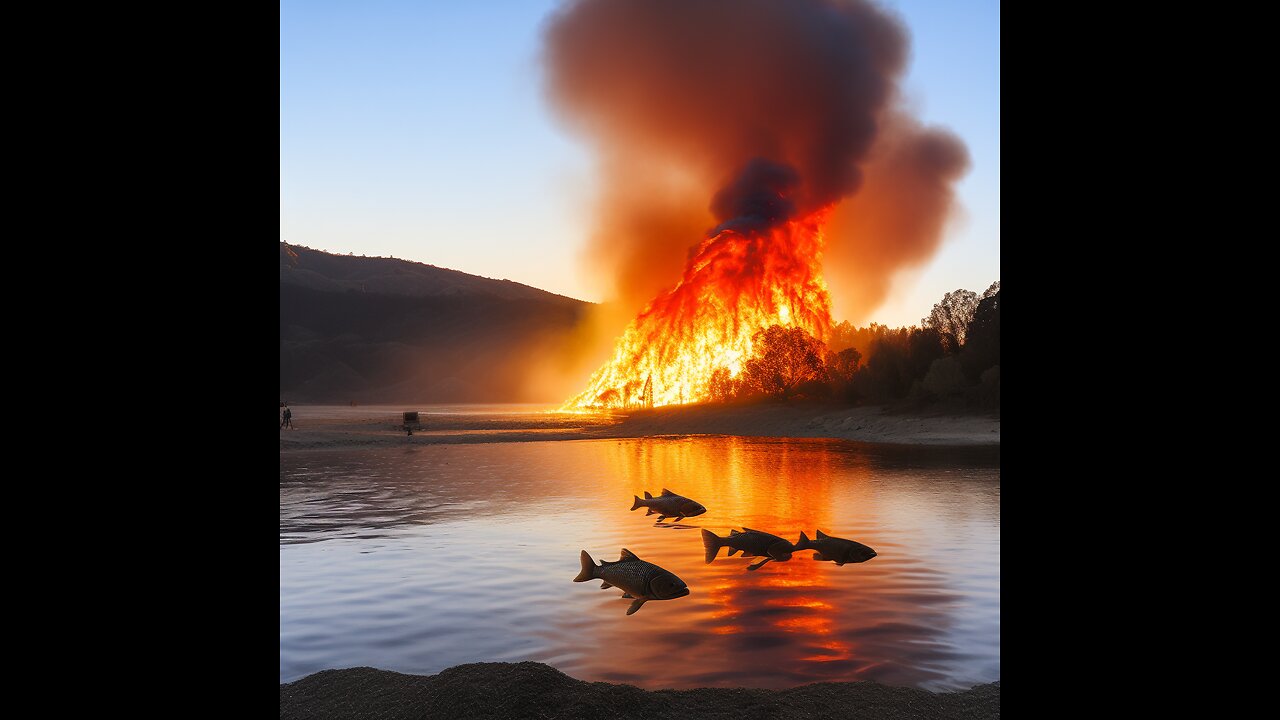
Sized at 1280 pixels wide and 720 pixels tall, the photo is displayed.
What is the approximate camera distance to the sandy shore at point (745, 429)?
50.5 m

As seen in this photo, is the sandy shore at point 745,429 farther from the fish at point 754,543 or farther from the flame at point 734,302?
the fish at point 754,543

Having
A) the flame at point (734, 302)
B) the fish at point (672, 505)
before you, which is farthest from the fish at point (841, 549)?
the flame at point (734, 302)

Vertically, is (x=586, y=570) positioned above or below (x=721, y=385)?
below

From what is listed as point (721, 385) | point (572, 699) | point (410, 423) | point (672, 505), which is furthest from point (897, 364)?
point (572, 699)

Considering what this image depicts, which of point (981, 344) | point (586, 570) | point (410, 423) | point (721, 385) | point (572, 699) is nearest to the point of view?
point (572, 699)

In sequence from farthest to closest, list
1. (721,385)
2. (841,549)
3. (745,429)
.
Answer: (721,385)
(745,429)
(841,549)

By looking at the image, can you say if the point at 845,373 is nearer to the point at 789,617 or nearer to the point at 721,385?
the point at 721,385

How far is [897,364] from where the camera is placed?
228 feet

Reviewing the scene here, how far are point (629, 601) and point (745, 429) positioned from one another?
5664 centimetres

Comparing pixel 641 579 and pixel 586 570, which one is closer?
pixel 641 579
